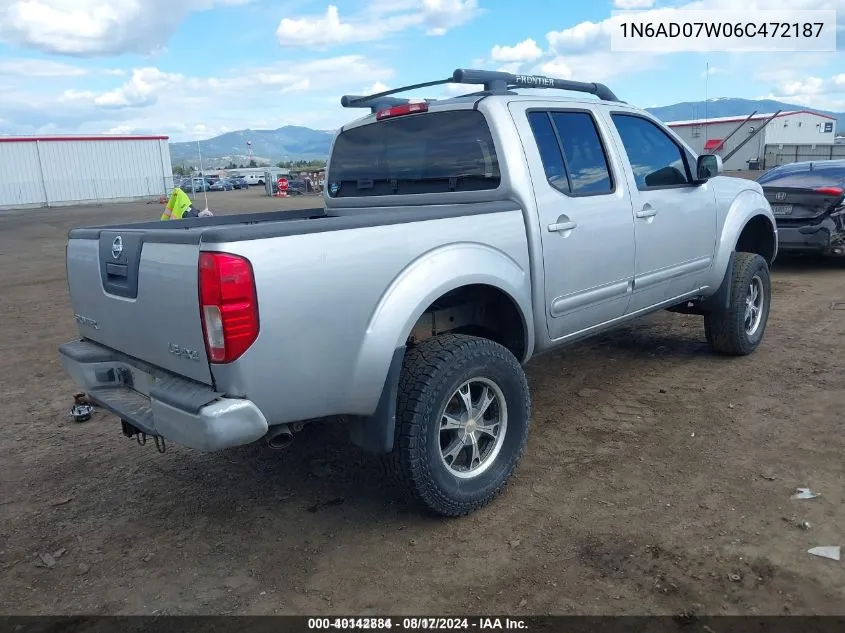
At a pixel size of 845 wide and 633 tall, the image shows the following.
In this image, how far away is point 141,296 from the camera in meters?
2.91

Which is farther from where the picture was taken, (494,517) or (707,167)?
(707,167)

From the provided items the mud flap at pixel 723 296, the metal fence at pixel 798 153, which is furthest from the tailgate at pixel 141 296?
the metal fence at pixel 798 153

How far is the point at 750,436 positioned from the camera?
4.07 metres

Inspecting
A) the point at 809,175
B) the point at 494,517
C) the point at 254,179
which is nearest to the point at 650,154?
the point at 494,517

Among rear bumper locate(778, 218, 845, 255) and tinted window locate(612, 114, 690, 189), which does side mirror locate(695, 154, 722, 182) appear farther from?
rear bumper locate(778, 218, 845, 255)

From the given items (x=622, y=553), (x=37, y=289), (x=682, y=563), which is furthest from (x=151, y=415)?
(x=37, y=289)

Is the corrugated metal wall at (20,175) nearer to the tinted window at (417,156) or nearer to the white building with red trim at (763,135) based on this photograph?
the white building with red trim at (763,135)

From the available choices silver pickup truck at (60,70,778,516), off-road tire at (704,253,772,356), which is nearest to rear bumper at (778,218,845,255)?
off-road tire at (704,253,772,356)

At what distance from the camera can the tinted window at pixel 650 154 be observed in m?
4.44

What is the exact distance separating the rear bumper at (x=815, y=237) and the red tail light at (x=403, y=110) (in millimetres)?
7154

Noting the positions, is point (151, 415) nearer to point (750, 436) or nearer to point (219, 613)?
point (219, 613)

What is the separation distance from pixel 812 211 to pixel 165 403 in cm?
905

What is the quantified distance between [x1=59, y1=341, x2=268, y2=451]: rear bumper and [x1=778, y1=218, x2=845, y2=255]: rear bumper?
875 cm

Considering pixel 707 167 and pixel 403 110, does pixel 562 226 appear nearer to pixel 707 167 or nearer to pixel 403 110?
pixel 403 110
